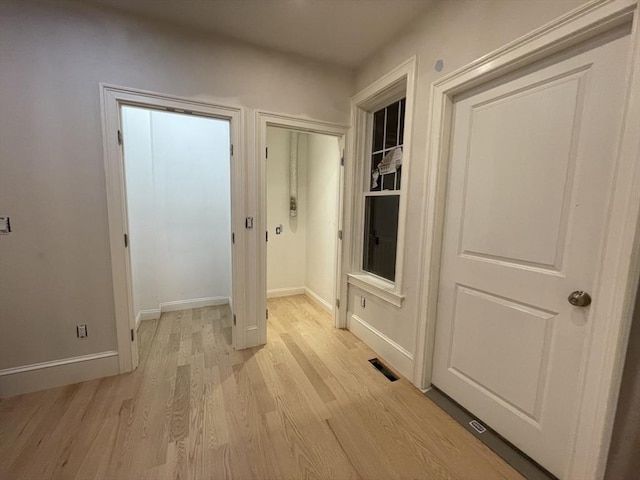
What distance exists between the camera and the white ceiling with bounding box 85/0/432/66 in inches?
69.6

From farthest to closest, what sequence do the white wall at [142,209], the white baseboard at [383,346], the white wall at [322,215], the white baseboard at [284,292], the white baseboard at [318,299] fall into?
the white baseboard at [284,292]
the white baseboard at [318,299]
the white wall at [322,215]
the white wall at [142,209]
the white baseboard at [383,346]

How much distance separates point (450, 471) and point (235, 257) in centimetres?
198

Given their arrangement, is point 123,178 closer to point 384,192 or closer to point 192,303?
point 192,303

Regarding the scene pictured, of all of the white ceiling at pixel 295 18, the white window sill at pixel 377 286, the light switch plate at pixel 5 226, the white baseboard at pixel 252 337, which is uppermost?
the white ceiling at pixel 295 18

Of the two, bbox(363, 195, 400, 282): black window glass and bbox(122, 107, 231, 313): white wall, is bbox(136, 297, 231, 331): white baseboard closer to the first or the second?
bbox(122, 107, 231, 313): white wall

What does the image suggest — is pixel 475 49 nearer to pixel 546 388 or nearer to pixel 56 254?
pixel 546 388

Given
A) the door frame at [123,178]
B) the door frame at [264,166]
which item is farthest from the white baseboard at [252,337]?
the door frame at [123,178]

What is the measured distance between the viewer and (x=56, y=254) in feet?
6.04

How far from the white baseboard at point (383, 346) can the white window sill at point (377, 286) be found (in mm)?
348

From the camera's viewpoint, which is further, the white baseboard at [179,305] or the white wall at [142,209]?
the white baseboard at [179,305]

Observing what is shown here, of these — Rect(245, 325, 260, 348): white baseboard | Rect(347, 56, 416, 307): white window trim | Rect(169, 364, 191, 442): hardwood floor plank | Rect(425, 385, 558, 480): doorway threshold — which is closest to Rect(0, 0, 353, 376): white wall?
Rect(169, 364, 191, 442): hardwood floor plank

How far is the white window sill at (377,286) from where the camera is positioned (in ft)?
7.02

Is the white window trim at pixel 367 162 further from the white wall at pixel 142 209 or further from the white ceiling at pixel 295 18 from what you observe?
the white wall at pixel 142 209

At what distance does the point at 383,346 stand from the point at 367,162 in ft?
5.65
